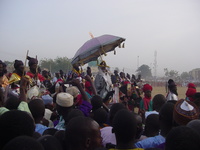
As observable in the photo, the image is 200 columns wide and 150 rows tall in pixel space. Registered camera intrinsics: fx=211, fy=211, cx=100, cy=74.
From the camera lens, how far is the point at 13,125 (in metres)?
1.82

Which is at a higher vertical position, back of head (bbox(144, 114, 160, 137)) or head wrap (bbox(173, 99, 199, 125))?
head wrap (bbox(173, 99, 199, 125))

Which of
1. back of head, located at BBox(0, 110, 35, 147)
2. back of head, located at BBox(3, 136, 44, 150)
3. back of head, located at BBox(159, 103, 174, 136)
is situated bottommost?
back of head, located at BBox(159, 103, 174, 136)

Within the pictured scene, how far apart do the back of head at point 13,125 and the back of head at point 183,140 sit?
4.08ft

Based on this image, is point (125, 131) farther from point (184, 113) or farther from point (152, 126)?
point (152, 126)

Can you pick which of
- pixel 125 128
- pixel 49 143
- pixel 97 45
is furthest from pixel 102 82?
pixel 49 143

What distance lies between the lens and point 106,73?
7.00m

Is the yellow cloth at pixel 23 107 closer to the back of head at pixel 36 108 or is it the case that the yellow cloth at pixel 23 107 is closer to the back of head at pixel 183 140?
the back of head at pixel 36 108

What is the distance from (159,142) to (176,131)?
0.94m

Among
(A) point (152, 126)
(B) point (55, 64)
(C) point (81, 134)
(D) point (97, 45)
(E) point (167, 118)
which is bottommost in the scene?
(B) point (55, 64)

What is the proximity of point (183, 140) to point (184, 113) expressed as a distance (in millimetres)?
976

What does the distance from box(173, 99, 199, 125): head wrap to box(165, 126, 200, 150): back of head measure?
86cm

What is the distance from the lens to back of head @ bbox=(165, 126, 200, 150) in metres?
1.73

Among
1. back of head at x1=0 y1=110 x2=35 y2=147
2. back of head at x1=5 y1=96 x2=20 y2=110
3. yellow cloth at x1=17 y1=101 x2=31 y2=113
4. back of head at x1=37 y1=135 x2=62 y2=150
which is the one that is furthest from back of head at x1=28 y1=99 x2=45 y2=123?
back of head at x1=0 y1=110 x2=35 y2=147

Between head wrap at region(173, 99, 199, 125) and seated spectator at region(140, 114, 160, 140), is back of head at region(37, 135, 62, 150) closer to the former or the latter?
head wrap at region(173, 99, 199, 125)
